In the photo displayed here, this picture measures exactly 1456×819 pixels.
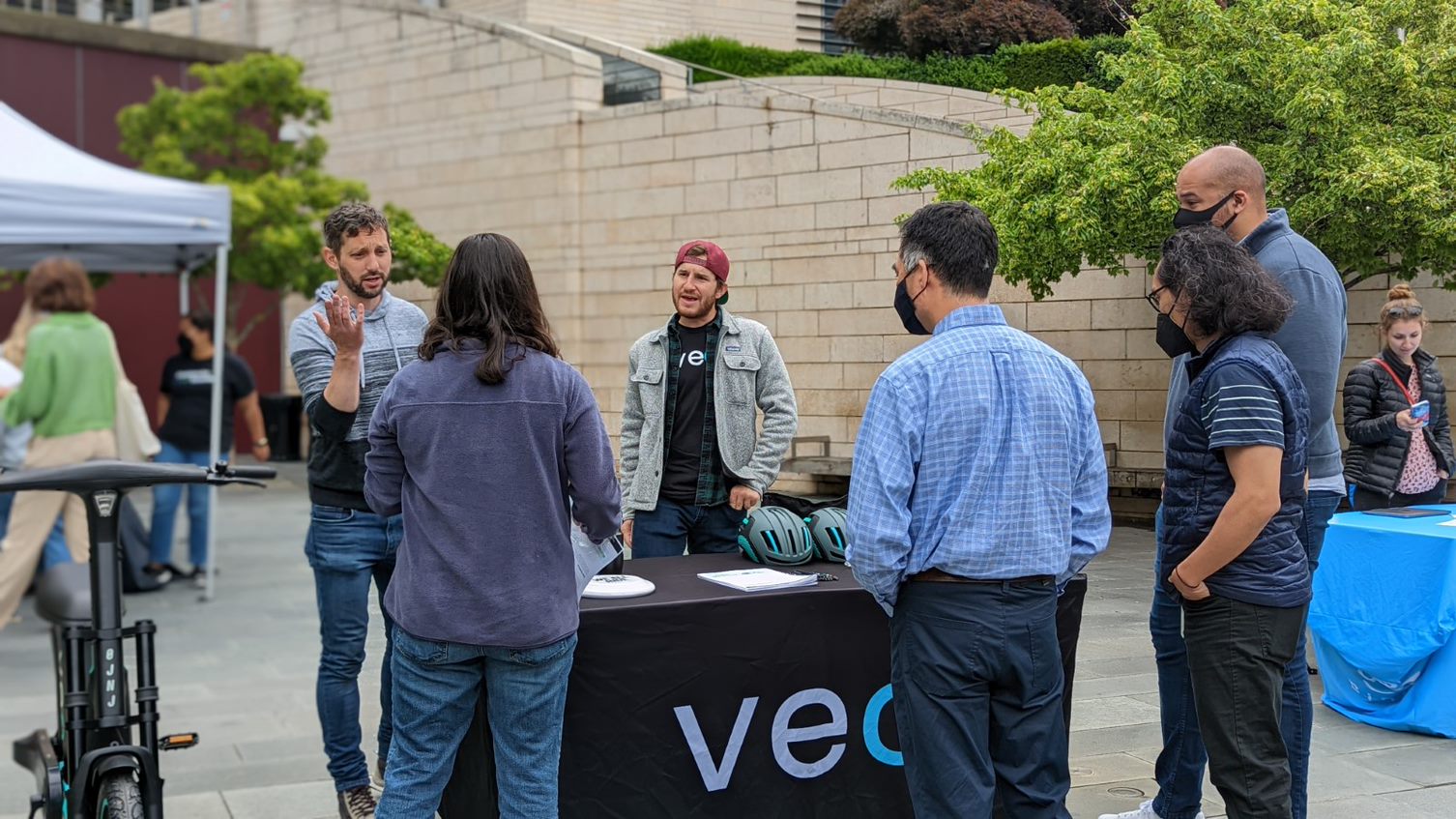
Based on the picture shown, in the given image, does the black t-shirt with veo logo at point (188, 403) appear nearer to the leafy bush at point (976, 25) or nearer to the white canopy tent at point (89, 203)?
the white canopy tent at point (89, 203)


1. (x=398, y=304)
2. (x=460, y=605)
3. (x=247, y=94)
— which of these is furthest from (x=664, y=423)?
(x=247, y=94)

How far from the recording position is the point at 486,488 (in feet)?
10.00

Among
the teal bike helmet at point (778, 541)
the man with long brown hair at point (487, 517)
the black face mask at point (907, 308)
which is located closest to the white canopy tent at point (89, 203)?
the teal bike helmet at point (778, 541)

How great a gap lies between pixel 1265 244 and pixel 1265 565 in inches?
39.7

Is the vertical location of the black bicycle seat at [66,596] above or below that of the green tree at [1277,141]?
below

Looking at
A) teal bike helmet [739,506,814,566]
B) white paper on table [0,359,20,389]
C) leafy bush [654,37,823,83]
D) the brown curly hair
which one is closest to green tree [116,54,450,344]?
the brown curly hair

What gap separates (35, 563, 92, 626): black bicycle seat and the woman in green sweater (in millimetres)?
4187

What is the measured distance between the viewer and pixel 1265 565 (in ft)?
10.8

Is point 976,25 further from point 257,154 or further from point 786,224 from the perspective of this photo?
point 257,154

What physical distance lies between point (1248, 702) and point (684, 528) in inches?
85.4

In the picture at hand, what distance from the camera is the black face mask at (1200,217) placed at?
3824 millimetres

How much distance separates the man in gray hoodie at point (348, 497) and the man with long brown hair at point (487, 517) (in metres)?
0.97

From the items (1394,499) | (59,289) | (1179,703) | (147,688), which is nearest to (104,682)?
(147,688)

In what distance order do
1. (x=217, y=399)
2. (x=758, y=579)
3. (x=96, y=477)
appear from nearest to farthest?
(x=96, y=477)
(x=758, y=579)
(x=217, y=399)
